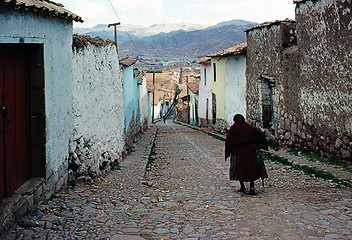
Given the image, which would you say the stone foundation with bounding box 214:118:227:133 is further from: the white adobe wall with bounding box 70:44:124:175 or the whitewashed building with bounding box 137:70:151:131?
the white adobe wall with bounding box 70:44:124:175

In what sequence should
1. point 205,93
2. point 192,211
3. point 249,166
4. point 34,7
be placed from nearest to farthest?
point 34,7 → point 192,211 → point 249,166 → point 205,93

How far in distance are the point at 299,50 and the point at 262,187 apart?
15.2 feet

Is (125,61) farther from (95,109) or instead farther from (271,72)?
(95,109)

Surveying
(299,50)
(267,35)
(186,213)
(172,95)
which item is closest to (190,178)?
(186,213)

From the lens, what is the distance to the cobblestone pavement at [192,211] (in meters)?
4.59

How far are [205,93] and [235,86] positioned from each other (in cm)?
930

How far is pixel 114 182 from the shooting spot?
7.68 metres

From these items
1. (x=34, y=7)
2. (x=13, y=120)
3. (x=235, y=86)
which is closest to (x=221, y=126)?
(x=235, y=86)

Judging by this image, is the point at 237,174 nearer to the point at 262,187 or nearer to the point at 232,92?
the point at 262,187

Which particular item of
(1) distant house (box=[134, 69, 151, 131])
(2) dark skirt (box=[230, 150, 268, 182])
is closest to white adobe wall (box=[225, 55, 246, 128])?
(1) distant house (box=[134, 69, 151, 131])

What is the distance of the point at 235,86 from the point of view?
18859 mm

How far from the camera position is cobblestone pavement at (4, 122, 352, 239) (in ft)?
15.0

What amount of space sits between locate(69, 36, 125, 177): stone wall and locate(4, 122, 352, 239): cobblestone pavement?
493mm

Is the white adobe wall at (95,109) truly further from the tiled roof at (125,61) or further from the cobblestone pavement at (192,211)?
the tiled roof at (125,61)
